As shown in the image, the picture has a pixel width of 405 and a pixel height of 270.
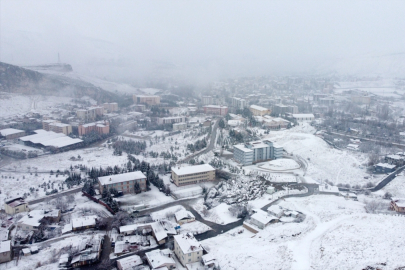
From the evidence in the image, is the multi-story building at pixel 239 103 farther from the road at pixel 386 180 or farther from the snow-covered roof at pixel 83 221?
the snow-covered roof at pixel 83 221

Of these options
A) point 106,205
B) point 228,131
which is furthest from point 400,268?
point 228,131

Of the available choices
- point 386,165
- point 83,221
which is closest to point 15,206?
point 83,221

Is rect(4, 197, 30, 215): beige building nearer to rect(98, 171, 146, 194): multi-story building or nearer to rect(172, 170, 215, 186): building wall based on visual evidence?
rect(98, 171, 146, 194): multi-story building

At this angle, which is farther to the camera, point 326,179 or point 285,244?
point 326,179

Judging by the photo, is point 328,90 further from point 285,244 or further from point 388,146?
point 285,244

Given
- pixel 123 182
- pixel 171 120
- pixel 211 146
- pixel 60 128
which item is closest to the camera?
pixel 123 182

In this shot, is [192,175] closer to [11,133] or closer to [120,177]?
[120,177]

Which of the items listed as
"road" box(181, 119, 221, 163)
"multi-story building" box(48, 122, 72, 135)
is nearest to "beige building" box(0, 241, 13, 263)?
"road" box(181, 119, 221, 163)
